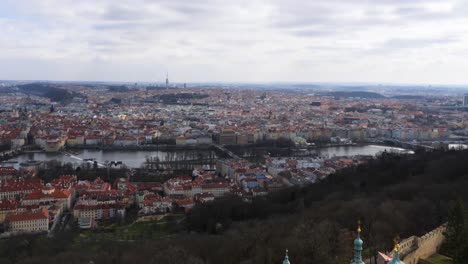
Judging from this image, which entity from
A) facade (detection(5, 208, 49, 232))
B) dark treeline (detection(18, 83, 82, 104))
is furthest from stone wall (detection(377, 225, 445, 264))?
dark treeline (detection(18, 83, 82, 104))

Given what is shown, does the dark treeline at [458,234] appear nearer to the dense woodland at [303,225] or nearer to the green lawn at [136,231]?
the dense woodland at [303,225]

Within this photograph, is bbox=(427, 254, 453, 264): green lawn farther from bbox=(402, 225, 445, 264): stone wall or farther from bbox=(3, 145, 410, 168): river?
bbox=(3, 145, 410, 168): river

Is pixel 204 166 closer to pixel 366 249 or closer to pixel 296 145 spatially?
pixel 296 145

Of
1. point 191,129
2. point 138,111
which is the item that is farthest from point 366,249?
point 138,111

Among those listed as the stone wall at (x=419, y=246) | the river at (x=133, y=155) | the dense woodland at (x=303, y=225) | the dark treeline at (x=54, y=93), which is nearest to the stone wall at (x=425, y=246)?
the stone wall at (x=419, y=246)

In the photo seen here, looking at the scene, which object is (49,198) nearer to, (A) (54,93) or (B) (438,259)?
(B) (438,259)
